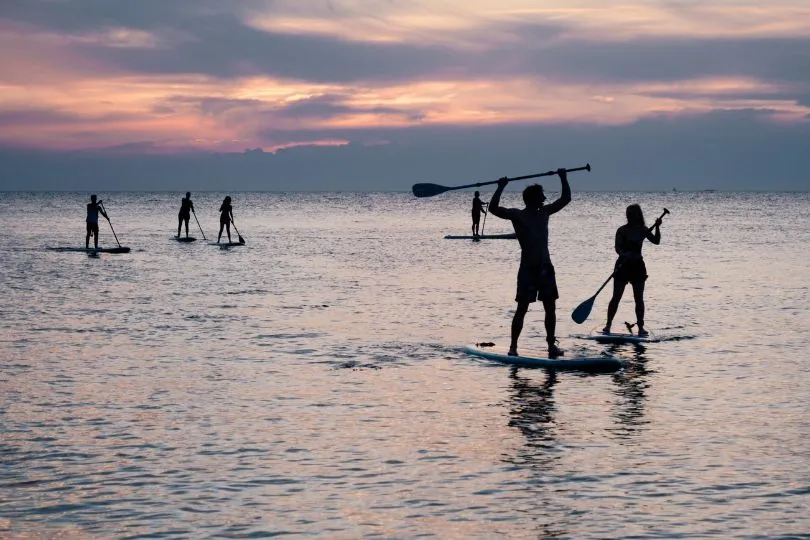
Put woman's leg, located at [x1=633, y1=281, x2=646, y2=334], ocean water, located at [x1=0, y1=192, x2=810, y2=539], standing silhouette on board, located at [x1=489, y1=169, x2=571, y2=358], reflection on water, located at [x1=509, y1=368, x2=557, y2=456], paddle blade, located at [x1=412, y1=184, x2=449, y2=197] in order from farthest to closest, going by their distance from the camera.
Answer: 1. paddle blade, located at [x1=412, y1=184, x2=449, y2=197]
2. woman's leg, located at [x1=633, y1=281, x2=646, y2=334]
3. standing silhouette on board, located at [x1=489, y1=169, x2=571, y2=358]
4. reflection on water, located at [x1=509, y1=368, x2=557, y2=456]
5. ocean water, located at [x1=0, y1=192, x2=810, y2=539]

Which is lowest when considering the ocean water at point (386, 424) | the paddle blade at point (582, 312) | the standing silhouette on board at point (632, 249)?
the ocean water at point (386, 424)

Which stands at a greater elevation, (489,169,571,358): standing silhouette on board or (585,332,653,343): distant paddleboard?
(489,169,571,358): standing silhouette on board

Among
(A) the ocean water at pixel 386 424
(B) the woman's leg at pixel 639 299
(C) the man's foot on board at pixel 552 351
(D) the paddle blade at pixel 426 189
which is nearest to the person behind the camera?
(A) the ocean water at pixel 386 424

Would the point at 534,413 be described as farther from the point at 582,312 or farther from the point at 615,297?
the point at 615,297

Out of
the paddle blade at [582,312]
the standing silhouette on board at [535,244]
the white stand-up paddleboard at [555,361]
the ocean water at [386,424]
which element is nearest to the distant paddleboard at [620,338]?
the ocean water at [386,424]

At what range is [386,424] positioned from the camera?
35.0 feet

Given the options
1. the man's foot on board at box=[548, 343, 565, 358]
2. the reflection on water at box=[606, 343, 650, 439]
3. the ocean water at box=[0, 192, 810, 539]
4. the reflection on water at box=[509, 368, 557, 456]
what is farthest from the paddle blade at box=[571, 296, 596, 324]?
the reflection on water at box=[509, 368, 557, 456]

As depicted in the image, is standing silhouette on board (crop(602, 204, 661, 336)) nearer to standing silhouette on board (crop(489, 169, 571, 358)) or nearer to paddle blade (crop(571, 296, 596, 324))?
paddle blade (crop(571, 296, 596, 324))

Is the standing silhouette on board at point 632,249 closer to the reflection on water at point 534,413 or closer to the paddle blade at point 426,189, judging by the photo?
the paddle blade at point 426,189

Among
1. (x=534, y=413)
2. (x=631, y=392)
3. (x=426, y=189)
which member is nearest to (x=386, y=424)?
(x=534, y=413)

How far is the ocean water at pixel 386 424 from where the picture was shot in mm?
7633

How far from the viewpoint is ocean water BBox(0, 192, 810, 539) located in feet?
25.0

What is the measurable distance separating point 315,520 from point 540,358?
23.1 ft

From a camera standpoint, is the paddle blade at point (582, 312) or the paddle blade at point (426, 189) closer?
the paddle blade at point (582, 312)
